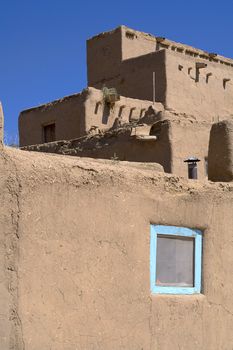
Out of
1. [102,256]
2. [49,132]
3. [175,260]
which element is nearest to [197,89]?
[49,132]

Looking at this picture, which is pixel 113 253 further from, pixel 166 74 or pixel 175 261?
pixel 166 74

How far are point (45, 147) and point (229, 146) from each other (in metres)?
6.68

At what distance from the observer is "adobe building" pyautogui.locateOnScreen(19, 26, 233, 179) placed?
1132 centimetres

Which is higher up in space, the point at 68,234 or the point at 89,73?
the point at 89,73

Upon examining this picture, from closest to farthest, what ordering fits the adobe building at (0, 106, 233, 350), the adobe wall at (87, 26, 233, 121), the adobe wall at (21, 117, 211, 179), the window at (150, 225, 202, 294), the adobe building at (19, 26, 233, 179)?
the adobe building at (0, 106, 233, 350), the window at (150, 225, 202, 294), the adobe wall at (21, 117, 211, 179), the adobe building at (19, 26, 233, 179), the adobe wall at (87, 26, 233, 121)

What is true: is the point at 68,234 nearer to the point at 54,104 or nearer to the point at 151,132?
the point at 151,132

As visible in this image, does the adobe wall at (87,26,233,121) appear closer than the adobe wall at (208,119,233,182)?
No

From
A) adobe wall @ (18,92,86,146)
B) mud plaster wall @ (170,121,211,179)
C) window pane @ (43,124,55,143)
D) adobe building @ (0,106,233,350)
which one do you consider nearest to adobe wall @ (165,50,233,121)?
adobe wall @ (18,92,86,146)

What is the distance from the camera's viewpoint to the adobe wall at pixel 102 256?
5031 millimetres

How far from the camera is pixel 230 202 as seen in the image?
679 centimetres

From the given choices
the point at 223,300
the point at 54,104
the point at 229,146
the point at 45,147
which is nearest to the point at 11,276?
the point at 223,300

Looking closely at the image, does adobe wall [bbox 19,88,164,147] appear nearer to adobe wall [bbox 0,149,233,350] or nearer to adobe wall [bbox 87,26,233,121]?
adobe wall [bbox 87,26,233,121]

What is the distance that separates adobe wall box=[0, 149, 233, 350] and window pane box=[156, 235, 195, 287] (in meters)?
0.15

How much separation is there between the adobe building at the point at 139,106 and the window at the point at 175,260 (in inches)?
189
